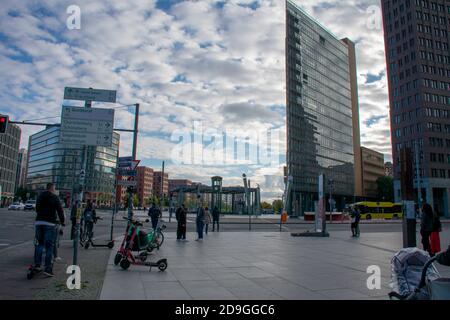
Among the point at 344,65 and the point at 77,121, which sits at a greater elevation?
the point at 344,65

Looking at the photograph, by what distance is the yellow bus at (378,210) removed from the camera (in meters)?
53.2

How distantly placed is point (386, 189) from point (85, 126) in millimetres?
111793

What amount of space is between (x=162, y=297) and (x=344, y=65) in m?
117

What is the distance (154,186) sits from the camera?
18600 cm

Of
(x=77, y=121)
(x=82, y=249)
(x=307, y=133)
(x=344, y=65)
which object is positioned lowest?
(x=82, y=249)

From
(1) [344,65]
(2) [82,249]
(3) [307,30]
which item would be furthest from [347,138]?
(2) [82,249]

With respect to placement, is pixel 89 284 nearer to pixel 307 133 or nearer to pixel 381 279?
pixel 381 279

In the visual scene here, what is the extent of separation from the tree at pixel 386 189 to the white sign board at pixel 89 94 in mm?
109679

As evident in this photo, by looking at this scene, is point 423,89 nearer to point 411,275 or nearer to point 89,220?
point 89,220

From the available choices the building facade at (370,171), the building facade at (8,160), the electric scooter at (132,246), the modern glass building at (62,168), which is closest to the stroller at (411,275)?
the electric scooter at (132,246)

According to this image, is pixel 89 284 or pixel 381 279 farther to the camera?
pixel 381 279

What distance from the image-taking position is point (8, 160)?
107 metres

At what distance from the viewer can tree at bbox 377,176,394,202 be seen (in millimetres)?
104750

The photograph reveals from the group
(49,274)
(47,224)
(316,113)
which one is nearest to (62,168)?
(316,113)
